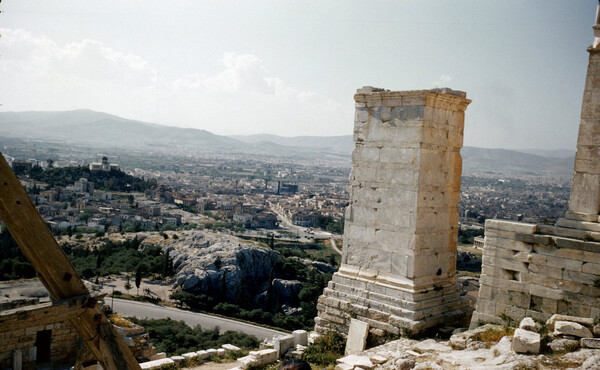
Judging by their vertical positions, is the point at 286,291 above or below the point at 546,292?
below

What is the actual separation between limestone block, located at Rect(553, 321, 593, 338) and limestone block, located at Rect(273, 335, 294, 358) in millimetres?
3834

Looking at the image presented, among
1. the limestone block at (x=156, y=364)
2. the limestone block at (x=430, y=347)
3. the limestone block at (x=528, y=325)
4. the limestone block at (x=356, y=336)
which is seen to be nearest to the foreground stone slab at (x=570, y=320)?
the limestone block at (x=528, y=325)

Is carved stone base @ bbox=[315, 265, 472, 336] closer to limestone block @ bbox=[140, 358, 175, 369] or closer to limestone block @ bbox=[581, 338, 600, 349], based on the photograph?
limestone block @ bbox=[581, 338, 600, 349]

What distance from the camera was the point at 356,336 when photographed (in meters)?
7.12

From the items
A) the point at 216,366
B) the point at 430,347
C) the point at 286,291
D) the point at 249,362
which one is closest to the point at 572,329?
the point at 430,347

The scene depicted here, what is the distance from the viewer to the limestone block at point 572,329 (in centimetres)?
524

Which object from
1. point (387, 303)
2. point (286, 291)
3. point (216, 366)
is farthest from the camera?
point (286, 291)

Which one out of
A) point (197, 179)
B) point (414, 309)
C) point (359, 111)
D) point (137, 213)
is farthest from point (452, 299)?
point (197, 179)

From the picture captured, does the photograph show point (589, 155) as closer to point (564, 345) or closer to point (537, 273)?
point (537, 273)

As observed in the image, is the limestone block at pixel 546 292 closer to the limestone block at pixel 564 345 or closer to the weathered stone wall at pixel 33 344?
the limestone block at pixel 564 345

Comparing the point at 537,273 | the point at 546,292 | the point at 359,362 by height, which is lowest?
the point at 359,362

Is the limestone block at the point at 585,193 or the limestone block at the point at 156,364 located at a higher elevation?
the limestone block at the point at 585,193

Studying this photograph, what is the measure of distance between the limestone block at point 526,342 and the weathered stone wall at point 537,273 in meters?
0.90

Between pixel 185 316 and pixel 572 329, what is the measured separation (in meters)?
27.6
